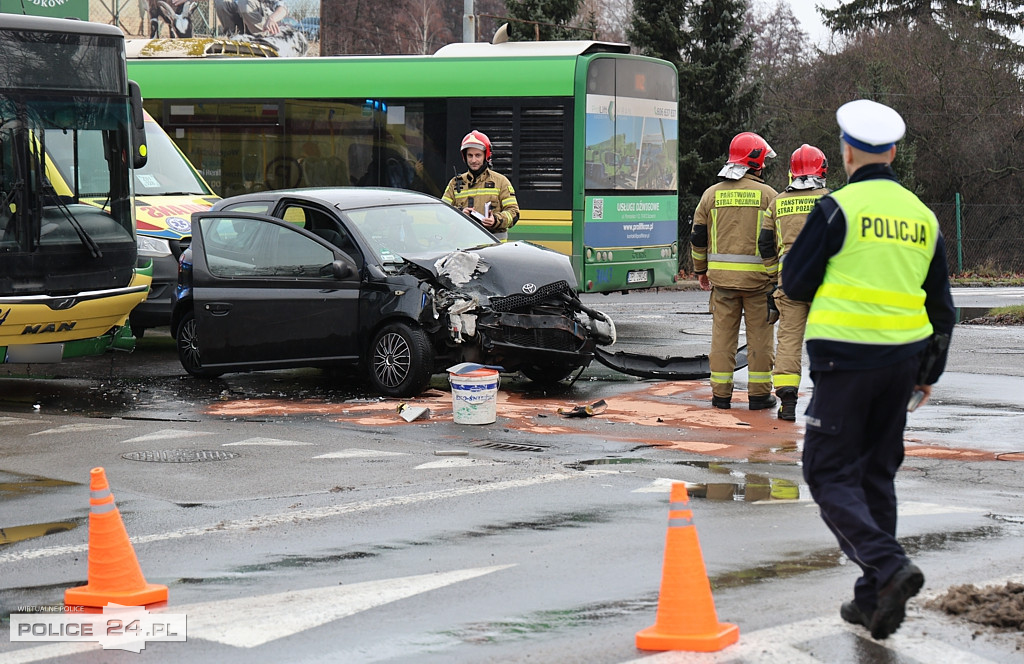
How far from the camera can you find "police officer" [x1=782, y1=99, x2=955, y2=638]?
473 cm

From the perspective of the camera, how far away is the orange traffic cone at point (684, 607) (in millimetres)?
4551

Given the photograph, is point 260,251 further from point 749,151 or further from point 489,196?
point 749,151

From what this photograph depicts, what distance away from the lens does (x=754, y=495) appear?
7.28 meters

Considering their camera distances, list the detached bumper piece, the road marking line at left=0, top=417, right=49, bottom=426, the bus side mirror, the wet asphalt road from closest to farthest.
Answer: the wet asphalt road < the road marking line at left=0, top=417, right=49, bottom=426 < the detached bumper piece < the bus side mirror

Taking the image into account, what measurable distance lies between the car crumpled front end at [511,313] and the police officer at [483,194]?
6.75 ft

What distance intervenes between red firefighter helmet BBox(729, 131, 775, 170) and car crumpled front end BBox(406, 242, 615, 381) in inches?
70.9

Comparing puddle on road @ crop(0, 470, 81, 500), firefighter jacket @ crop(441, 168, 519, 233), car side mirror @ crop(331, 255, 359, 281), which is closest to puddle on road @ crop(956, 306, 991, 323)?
firefighter jacket @ crop(441, 168, 519, 233)

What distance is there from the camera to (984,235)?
98.7 ft

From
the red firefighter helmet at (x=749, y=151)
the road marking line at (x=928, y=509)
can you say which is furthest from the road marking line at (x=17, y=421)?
the road marking line at (x=928, y=509)

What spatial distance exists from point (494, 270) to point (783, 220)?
250 centimetres

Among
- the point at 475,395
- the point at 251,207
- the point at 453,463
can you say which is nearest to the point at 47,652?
the point at 453,463

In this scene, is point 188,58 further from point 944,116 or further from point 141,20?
point 141,20

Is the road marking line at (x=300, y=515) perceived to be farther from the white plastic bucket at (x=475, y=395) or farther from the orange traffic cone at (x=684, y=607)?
the orange traffic cone at (x=684, y=607)

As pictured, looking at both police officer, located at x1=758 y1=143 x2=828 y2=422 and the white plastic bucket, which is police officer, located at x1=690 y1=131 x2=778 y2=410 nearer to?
police officer, located at x1=758 y1=143 x2=828 y2=422
